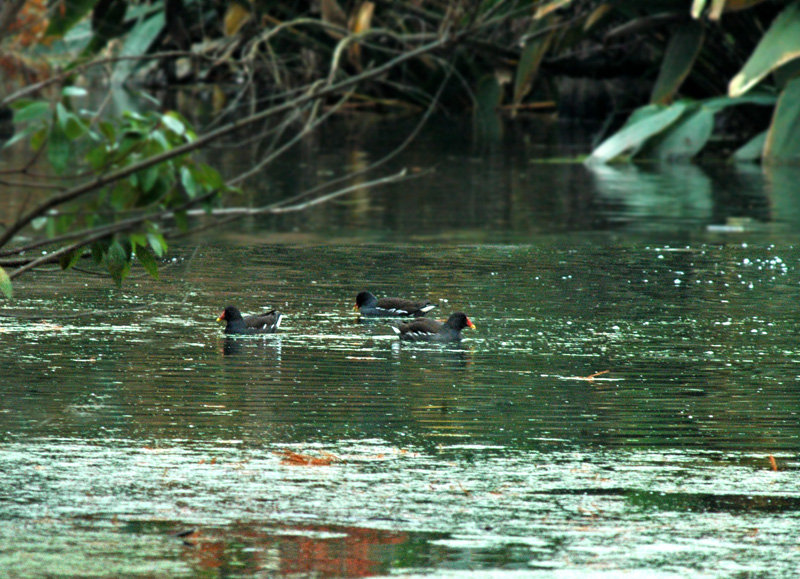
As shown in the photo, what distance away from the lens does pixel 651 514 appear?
7.62 meters

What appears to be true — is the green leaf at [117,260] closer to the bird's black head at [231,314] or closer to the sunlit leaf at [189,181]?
the sunlit leaf at [189,181]

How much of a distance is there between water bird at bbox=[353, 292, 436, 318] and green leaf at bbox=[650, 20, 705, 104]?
19403mm

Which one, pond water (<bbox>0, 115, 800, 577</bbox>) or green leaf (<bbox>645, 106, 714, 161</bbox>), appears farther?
green leaf (<bbox>645, 106, 714, 161</bbox>)

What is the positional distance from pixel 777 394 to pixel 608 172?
21260 millimetres

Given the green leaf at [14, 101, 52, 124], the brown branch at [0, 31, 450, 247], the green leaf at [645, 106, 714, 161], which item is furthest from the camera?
the green leaf at [645, 106, 714, 161]

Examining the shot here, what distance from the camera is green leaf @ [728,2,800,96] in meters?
29.3

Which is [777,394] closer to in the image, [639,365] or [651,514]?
[639,365]

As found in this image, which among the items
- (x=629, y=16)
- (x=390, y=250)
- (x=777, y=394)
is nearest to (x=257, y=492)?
(x=777, y=394)

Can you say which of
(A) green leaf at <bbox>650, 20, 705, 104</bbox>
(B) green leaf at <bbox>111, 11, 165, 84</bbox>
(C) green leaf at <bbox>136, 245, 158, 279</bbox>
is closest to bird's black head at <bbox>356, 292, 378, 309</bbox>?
(C) green leaf at <bbox>136, 245, 158, 279</bbox>

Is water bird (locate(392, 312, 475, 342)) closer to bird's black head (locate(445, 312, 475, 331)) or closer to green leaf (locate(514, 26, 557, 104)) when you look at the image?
bird's black head (locate(445, 312, 475, 331))

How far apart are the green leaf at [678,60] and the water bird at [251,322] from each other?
20981 mm

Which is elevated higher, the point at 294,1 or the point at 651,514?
the point at 294,1

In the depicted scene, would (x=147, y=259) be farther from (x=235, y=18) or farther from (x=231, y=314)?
(x=235, y=18)

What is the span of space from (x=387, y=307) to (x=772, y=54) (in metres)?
17.2
